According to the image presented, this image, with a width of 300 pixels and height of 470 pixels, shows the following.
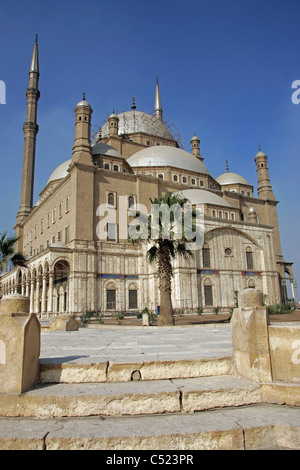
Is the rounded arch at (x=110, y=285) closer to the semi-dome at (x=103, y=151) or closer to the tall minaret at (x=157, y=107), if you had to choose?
the semi-dome at (x=103, y=151)

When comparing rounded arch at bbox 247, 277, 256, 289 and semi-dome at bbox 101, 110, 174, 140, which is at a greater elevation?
semi-dome at bbox 101, 110, 174, 140

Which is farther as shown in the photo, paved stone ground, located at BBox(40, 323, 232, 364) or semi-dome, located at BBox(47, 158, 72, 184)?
semi-dome, located at BBox(47, 158, 72, 184)

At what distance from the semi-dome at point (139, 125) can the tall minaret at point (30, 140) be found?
368 inches

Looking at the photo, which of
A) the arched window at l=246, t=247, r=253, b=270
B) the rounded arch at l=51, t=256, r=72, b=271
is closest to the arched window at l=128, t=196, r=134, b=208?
the rounded arch at l=51, t=256, r=72, b=271

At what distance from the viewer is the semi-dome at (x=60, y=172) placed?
4025 centimetres

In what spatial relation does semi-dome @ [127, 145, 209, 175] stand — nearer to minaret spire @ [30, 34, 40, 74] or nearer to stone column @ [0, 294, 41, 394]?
minaret spire @ [30, 34, 40, 74]

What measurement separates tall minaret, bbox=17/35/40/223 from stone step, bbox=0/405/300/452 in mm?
43588

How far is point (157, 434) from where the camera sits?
2.57 m

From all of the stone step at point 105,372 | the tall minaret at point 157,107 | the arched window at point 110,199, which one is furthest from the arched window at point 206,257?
the tall minaret at point 157,107

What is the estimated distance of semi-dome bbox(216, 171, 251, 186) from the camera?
154 feet

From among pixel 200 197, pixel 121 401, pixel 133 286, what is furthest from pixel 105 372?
pixel 200 197

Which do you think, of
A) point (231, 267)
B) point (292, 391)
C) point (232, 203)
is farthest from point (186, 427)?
point (232, 203)

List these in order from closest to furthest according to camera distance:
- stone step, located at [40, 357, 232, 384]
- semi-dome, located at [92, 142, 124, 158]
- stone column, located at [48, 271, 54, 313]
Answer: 1. stone step, located at [40, 357, 232, 384]
2. stone column, located at [48, 271, 54, 313]
3. semi-dome, located at [92, 142, 124, 158]

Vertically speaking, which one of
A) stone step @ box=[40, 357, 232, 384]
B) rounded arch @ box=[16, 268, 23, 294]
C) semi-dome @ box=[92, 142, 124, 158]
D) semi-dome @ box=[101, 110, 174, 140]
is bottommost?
stone step @ box=[40, 357, 232, 384]
